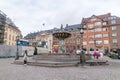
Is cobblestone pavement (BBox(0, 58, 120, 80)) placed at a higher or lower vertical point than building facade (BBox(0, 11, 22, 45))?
lower

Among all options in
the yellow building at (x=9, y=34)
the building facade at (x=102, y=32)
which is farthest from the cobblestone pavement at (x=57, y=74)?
the building facade at (x=102, y=32)

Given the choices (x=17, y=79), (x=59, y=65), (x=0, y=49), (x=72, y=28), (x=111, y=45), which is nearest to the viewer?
(x=17, y=79)

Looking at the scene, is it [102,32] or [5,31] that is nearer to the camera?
[5,31]

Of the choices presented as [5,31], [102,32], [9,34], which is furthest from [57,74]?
[102,32]

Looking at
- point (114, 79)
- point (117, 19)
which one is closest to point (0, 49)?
point (114, 79)

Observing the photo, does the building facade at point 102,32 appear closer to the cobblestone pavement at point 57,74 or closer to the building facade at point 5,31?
the building facade at point 5,31

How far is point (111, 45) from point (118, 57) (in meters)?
32.6

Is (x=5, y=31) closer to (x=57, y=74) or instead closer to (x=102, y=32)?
(x=102, y=32)

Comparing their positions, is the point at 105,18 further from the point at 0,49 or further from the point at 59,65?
the point at 59,65

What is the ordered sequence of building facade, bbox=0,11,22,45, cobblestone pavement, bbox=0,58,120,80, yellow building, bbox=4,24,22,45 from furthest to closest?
1. yellow building, bbox=4,24,22,45
2. building facade, bbox=0,11,22,45
3. cobblestone pavement, bbox=0,58,120,80

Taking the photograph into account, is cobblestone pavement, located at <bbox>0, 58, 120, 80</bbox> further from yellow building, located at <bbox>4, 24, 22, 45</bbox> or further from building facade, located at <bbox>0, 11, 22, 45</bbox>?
yellow building, located at <bbox>4, 24, 22, 45</bbox>

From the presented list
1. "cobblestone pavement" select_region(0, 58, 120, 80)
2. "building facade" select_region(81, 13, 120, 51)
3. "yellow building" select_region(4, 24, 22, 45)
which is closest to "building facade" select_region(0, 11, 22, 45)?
"yellow building" select_region(4, 24, 22, 45)

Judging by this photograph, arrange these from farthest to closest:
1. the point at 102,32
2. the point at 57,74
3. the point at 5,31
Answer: the point at 102,32
the point at 5,31
the point at 57,74

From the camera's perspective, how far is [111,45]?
68812 millimetres
